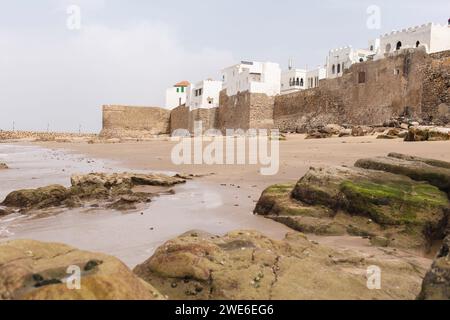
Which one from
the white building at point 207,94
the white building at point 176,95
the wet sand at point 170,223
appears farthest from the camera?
the white building at point 176,95

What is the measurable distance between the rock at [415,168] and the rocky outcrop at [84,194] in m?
3.05

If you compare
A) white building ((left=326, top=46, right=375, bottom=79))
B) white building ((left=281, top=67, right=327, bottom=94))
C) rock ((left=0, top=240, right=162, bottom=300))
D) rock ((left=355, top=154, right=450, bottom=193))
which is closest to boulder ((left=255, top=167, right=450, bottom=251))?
rock ((left=355, top=154, right=450, bottom=193))

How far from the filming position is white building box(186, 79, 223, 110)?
46281 mm

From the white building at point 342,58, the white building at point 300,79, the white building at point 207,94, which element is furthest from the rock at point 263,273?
the white building at point 300,79

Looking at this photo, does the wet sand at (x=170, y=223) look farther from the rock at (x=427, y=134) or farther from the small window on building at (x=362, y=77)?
the small window on building at (x=362, y=77)

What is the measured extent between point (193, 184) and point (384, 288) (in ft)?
17.9

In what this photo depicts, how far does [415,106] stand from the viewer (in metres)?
23.5

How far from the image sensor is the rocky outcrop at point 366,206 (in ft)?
13.9

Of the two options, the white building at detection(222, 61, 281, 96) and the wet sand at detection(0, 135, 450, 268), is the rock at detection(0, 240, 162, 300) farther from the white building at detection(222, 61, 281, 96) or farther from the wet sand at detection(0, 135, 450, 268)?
the white building at detection(222, 61, 281, 96)

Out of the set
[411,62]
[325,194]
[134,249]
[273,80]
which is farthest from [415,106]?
[134,249]

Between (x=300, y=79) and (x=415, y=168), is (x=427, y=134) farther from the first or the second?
(x=300, y=79)

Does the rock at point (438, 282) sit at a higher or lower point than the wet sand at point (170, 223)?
higher

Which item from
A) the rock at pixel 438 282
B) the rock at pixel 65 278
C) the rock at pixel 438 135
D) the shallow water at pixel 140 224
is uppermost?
the rock at pixel 438 135

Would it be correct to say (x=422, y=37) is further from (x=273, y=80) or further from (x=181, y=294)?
(x=181, y=294)
